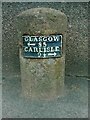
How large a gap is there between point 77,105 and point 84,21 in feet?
3.08

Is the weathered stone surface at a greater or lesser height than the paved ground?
greater

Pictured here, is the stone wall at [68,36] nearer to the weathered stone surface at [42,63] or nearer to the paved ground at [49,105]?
the paved ground at [49,105]

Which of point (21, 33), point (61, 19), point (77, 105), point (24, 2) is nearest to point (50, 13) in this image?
point (61, 19)

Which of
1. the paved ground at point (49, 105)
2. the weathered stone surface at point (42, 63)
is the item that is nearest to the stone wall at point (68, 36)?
the paved ground at point (49, 105)

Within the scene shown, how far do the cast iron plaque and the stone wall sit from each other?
54 centimetres

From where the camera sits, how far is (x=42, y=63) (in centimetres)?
291

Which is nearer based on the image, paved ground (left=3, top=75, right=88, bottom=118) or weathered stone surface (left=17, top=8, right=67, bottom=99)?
paved ground (left=3, top=75, right=88, bottom=118)

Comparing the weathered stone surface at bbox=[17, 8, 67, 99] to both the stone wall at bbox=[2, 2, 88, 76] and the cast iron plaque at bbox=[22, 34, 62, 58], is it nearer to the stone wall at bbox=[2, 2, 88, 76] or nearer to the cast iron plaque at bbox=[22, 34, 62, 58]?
the cast iron plaque at bbox=[22, 34, 62, 58]

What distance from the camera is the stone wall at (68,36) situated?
338cm

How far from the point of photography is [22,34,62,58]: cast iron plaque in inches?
113

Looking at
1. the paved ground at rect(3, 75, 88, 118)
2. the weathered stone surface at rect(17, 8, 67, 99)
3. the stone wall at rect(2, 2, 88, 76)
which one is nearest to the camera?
the paved ground at rect(3, 75, 88, 118)

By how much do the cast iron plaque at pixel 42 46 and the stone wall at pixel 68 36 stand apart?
54 centimetres

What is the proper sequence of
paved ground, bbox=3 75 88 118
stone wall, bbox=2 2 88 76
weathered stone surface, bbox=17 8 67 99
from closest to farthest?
paved ground, bbox=3 75 88 118
weathered stone surface, bbox=17 8 67 99
stone wall, bbox=2 2 88 76

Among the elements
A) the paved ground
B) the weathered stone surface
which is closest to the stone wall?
the paved ground
